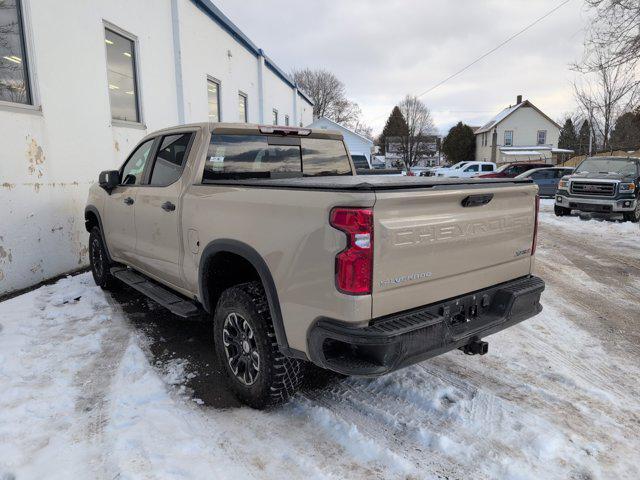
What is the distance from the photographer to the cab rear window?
385 centimetres

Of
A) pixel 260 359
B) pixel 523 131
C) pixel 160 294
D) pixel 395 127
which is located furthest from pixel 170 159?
pixel 395 127

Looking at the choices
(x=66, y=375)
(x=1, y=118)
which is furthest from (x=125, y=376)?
(x=1, y=118)

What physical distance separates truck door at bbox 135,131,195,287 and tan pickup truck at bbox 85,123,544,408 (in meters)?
0.02

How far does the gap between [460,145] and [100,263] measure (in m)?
63.0

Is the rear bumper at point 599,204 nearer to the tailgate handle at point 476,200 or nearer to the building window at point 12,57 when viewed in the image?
the tailgate handle at point 476,200

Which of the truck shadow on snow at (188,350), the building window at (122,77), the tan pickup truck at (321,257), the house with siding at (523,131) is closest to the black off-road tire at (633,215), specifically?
the tan pickup truck at (321,257)

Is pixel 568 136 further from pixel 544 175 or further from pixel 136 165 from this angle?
pixel 136 165

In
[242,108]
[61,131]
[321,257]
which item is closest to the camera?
[321,257]

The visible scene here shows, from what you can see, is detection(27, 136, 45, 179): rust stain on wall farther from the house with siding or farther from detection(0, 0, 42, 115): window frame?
the house with siding

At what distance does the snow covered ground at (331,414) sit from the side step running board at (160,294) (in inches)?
18.1

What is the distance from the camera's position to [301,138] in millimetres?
4383

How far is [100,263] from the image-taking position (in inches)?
230

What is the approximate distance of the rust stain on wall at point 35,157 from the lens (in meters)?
5.99

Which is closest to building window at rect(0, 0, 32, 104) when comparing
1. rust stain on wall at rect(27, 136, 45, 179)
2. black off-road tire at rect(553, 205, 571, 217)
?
rust stain on wall at rect(27, 136, 45, 179)
